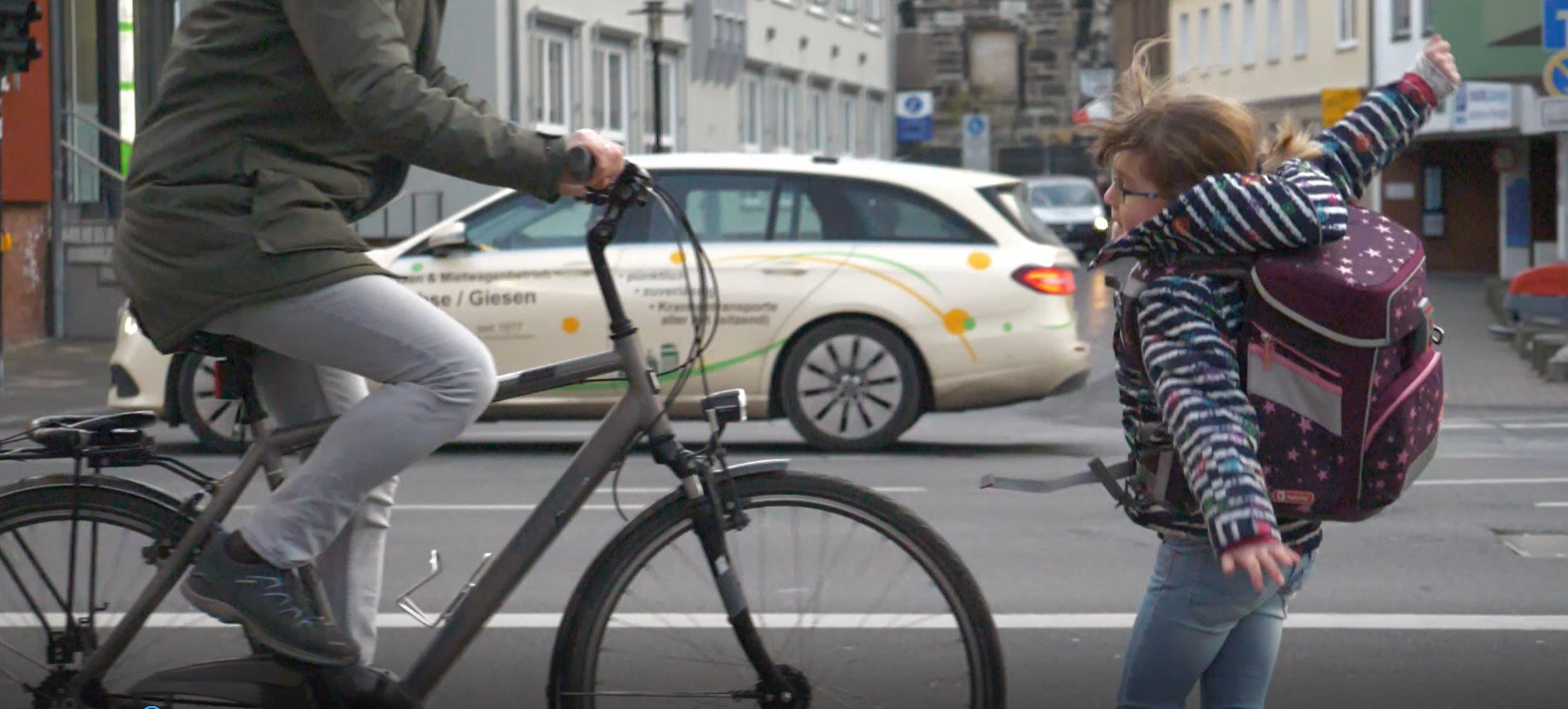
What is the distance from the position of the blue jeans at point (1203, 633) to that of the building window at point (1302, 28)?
49888 millimetres

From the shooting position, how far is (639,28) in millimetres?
36375

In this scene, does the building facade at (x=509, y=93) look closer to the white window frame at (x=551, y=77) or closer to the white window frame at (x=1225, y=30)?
the white window frame at (x=551, y=77)

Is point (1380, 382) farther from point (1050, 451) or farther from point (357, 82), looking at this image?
point (1050, 451)

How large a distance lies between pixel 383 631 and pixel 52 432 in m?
0.86

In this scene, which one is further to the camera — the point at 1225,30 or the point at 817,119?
the point at 1225,30

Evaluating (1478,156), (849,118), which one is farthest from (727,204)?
(849,118)

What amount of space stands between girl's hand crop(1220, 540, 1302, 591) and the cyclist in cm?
115

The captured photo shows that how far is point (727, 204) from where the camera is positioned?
11.8 meters

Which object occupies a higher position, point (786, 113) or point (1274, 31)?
point (1274, 31)

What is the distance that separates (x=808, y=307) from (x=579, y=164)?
799cm

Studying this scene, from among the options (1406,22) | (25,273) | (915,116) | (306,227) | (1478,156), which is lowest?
(25,273)

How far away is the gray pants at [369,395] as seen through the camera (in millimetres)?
3611

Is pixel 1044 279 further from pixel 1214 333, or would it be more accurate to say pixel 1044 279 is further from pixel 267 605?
pixel 1214 333

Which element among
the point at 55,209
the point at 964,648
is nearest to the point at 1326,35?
the point at 55,209
